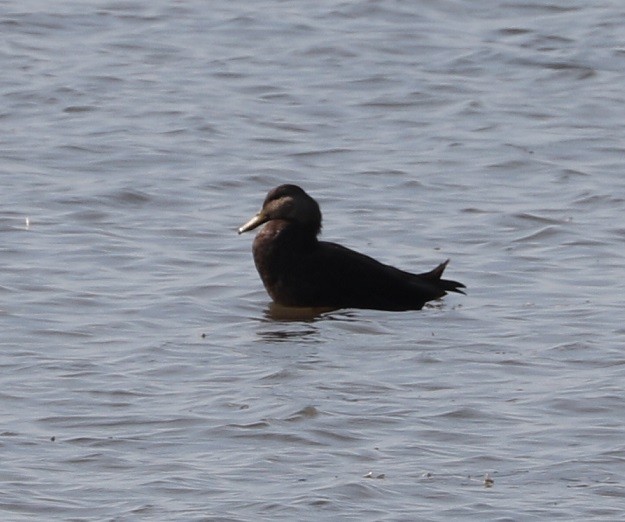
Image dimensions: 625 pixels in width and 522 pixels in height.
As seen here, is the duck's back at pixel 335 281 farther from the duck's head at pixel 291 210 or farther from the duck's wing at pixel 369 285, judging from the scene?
the duck's head at pixel 291 210

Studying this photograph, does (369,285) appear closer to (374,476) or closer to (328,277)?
(328,277)

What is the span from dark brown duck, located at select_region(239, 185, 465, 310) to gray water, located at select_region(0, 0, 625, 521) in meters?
0.17

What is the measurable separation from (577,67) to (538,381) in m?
9.06

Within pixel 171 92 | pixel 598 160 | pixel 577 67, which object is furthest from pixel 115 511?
pixel 577 67

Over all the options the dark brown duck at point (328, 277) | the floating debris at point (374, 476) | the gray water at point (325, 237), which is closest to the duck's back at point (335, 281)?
the dark brown duck at point (328, 277)

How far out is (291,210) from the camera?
1051 centimetres

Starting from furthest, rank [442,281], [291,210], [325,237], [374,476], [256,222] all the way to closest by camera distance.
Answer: [325,237]
[256,222]
[291,210]
[442,281]
[374,476]

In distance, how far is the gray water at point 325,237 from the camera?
23.1 feet

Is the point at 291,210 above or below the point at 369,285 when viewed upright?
above

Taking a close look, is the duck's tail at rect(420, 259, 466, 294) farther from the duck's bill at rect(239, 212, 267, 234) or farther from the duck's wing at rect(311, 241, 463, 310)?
the duck's bill at rect(239, 212, 267, 234)

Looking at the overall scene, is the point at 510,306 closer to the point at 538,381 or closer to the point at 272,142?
the point at 538,381

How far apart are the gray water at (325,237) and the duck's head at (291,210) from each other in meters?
0.40

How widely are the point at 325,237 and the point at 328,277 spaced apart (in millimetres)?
1504

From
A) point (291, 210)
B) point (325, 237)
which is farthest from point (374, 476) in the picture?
point (325, 237)
